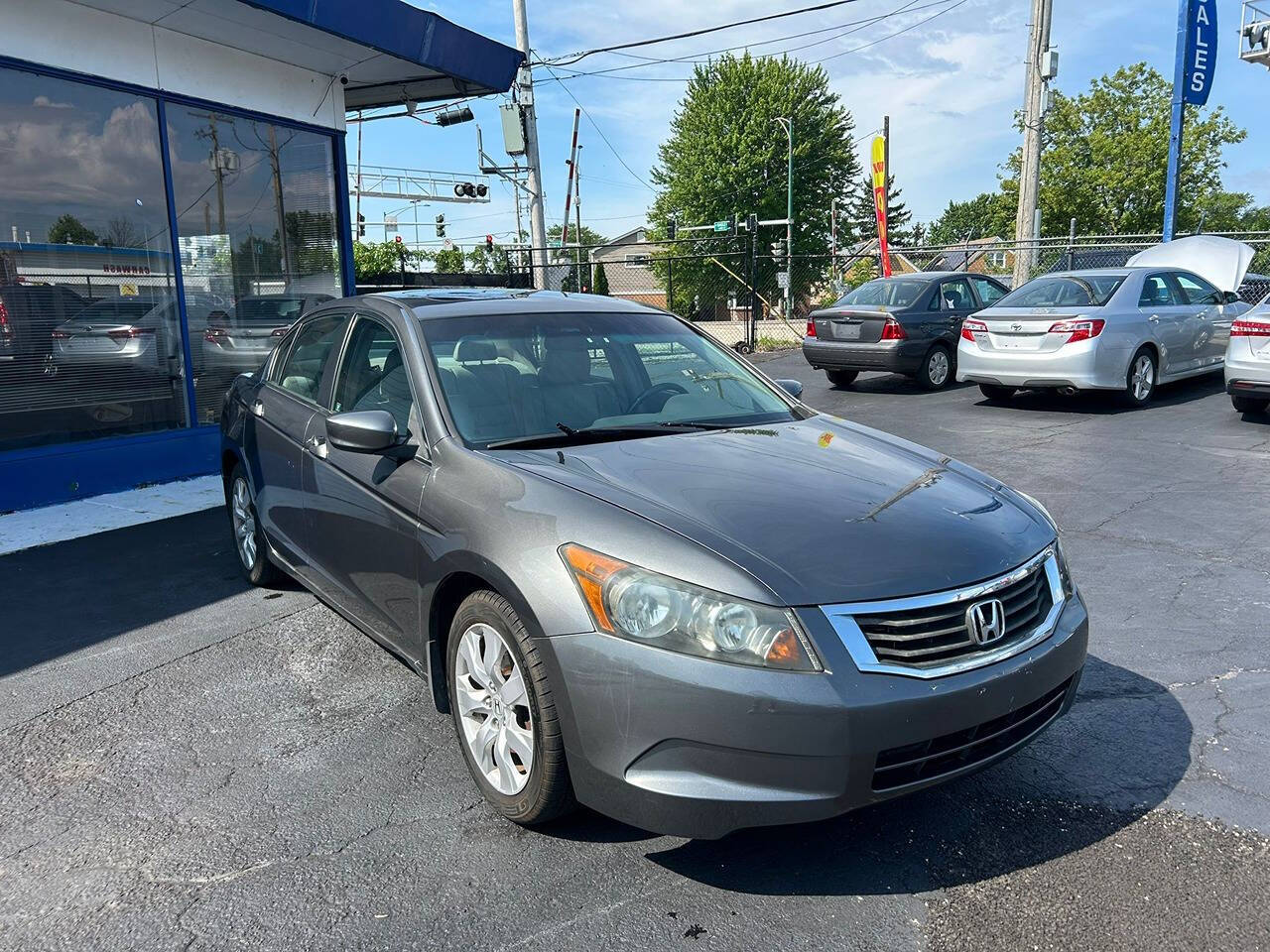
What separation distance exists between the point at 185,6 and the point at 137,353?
2925 mm

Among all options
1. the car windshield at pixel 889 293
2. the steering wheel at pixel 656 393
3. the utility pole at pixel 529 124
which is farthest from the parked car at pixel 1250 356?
the utility pole at pixel 529 124

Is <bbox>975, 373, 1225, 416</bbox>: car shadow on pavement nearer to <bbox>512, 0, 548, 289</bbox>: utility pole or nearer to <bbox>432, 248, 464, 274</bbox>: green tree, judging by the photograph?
<bbox>512, 0, 548, 289</bbox>: utility pole

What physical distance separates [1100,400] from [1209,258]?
5222 mm

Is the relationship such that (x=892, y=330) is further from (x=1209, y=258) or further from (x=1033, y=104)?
(x=1033, y=104)

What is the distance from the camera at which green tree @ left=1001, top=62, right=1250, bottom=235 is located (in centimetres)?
4997

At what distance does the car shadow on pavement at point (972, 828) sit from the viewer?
2.65m

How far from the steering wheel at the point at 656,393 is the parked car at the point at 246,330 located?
6150mm

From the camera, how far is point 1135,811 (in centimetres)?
293

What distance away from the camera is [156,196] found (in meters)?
8.57

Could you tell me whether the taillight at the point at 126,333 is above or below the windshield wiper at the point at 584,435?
above

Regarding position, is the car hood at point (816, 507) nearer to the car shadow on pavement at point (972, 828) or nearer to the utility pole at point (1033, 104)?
the car shadow on pavement at point (972, 828)

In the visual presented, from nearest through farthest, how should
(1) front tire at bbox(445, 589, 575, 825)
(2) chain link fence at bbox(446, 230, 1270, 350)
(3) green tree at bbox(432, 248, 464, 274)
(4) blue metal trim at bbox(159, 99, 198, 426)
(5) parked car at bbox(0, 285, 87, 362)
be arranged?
(1) front tire at bbox(445, 589, 575, 825)
(5) parked car at bbox(0, 285, 87, 362)
(4) blue metal trim at bbox(159, 99, 198, 426)
(2) chain link fence at bbox(446, 230, 1270, 350)
(3) green tree at bbox(432, 248, 464, 274)

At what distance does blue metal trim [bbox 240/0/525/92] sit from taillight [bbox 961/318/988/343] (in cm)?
592

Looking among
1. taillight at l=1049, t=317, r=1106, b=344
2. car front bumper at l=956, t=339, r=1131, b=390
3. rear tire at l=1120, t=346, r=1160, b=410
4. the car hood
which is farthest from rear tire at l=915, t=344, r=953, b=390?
the car hood
